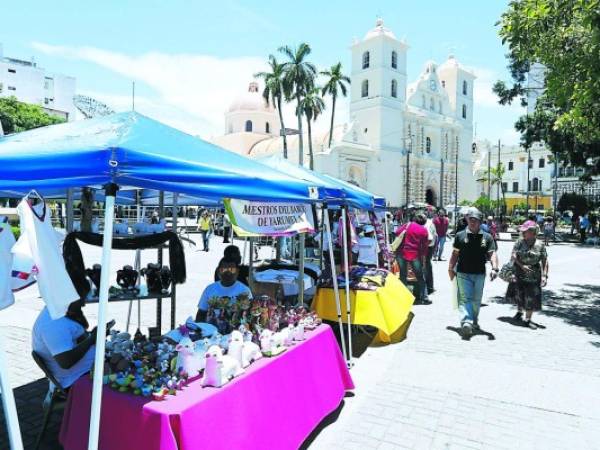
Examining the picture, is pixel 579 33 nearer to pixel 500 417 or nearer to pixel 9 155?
pixel 500 417

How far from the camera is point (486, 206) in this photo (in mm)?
55250

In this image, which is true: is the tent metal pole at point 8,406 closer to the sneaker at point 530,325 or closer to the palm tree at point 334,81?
the sneaker at point 530,325

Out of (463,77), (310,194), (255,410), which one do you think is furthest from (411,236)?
(463,77)

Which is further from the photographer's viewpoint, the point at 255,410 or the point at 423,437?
the point at 423,437

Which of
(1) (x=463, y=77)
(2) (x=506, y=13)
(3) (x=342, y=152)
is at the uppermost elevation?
(1) (x=463, y=77)

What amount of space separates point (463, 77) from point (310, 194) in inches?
2708

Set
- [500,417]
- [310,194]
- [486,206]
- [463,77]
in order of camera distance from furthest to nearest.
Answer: [463,77], [486,206], [310,194], [500,417]

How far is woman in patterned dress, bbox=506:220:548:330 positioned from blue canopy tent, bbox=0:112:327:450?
5.07m

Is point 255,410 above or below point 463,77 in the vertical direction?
below

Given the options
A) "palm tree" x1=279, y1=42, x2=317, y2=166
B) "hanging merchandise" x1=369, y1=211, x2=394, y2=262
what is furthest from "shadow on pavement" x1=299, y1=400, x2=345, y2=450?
"palm tree" x1=279, y1=42, x2=317, y2=166

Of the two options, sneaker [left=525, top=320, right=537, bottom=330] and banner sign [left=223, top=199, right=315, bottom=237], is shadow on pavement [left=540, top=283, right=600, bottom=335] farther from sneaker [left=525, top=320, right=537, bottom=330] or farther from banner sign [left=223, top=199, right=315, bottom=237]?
banner sign [left=223, top=199, right=315, bottom=237]

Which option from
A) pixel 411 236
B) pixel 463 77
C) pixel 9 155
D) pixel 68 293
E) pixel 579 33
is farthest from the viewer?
pixel 463 77

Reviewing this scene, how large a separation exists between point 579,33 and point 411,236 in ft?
14.8

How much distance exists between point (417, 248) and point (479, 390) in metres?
4.38
